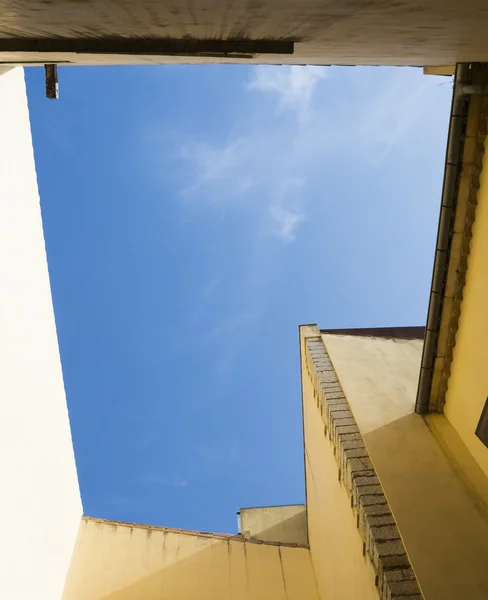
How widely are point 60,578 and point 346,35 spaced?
9110mm

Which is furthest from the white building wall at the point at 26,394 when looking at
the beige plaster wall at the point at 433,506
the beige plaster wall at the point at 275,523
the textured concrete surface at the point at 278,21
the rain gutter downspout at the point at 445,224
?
the beige plaster wall at the point at 275,523

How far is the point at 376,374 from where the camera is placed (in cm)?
736

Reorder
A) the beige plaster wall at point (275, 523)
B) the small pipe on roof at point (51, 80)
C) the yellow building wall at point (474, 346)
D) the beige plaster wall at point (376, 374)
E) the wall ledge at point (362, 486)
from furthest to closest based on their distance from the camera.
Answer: the beige plaster wall at point (275, 523), the beige plaster wall at point (376, 374), the small pipe on roof at point (51, 80), the yellow building wall at point (474, 346), the wall ledge at point (362, 486)

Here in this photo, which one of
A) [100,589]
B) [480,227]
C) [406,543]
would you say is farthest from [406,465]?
[100,589]

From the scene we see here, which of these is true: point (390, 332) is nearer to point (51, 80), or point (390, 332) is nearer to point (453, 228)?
point (453, 228)

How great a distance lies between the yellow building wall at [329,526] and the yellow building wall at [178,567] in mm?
654

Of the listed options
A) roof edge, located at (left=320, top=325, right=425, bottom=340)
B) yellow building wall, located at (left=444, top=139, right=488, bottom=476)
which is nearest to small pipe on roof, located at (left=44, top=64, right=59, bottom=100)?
yellow building wall, located at (left=444, top=139, right=488, bottom=476)

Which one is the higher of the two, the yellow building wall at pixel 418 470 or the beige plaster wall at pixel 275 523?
the beige plaster wall at pixel 275 523

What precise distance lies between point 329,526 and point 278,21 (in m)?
7.22

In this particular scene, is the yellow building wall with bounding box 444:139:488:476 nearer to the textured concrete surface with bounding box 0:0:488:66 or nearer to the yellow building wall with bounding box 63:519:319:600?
the textured concrete surface with bounding box 0:0:488:66

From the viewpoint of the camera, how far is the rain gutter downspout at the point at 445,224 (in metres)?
5.25

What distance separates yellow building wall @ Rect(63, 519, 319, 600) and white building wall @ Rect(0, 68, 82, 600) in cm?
51

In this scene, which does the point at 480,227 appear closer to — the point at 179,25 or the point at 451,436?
the point at 451,436

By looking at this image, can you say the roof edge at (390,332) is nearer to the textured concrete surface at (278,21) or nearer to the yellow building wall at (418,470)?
the yellow building wall at (418,470)
